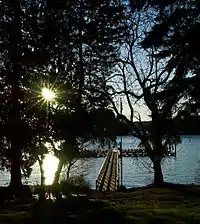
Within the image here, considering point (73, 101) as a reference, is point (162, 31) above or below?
above

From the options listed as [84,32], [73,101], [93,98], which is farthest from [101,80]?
[84,32]

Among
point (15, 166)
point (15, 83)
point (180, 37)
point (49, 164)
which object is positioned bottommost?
point (49, 164)

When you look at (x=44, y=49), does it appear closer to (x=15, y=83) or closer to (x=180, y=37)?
(x=15, y=83)

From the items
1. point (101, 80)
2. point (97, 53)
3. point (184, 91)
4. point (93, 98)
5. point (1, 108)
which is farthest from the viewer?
point (101, 80)

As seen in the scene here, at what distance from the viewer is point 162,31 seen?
38.6ft

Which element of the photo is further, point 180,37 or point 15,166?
point 15,166

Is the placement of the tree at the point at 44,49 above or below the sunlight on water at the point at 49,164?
above

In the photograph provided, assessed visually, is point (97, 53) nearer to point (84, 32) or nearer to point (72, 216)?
point (84, 32)

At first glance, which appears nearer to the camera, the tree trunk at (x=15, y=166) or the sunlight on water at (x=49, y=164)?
the tree trunk at (x=15, y=166)

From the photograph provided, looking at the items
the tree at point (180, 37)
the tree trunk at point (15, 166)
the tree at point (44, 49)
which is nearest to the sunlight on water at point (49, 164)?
the tree trunk at point (15, 166)

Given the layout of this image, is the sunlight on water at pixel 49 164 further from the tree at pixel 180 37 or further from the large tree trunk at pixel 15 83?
the tree at pixel 180 37

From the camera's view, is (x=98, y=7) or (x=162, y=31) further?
(x=98, y=7)

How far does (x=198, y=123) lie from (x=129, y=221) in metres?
5.86

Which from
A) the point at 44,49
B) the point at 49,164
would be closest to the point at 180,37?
the point at 44,49
